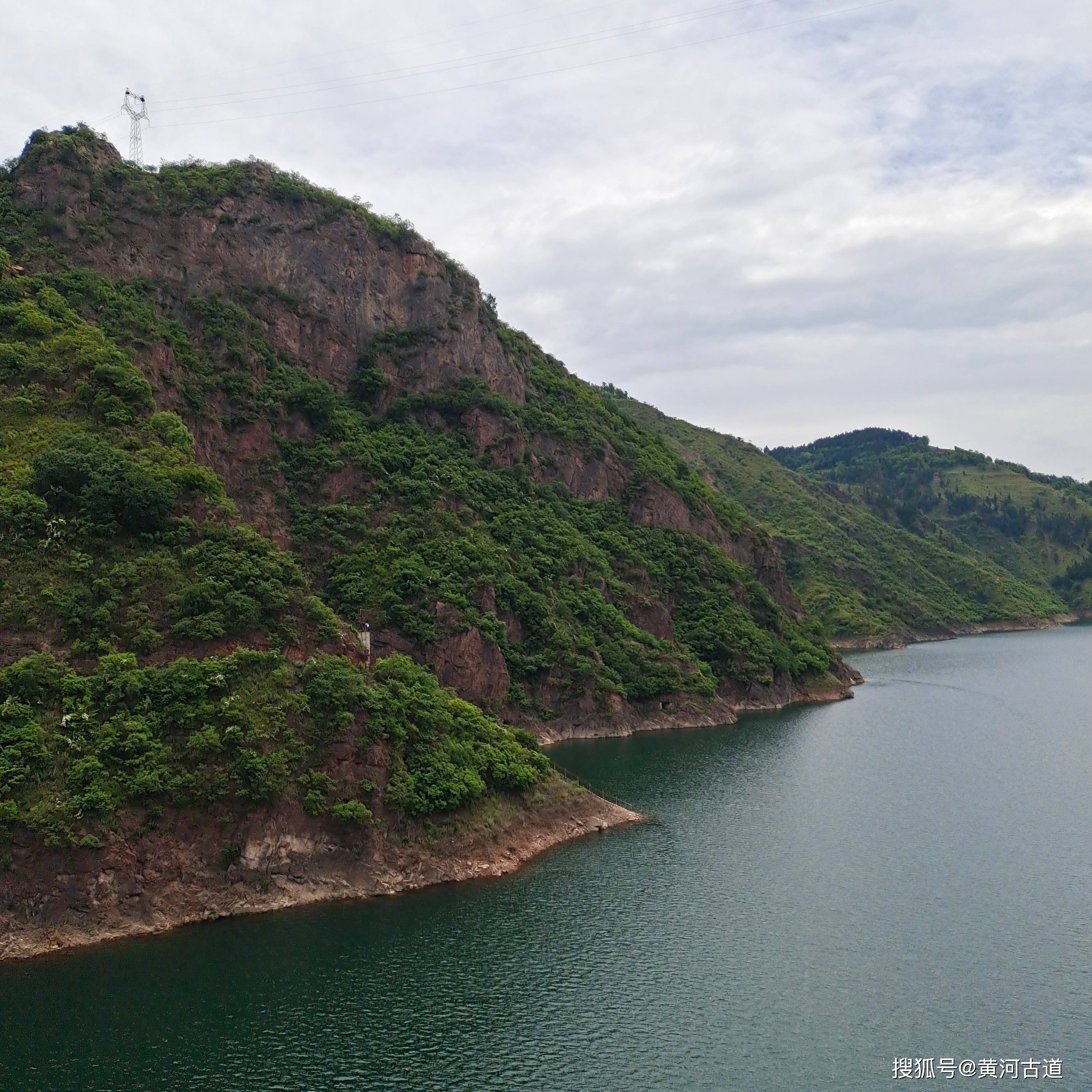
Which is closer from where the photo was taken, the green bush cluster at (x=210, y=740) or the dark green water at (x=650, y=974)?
the dark green water at (x=650, y=974)

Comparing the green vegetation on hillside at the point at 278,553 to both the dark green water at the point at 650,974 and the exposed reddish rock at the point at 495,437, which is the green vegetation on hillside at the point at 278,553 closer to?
the exposed reddish rock at the point at 495,437

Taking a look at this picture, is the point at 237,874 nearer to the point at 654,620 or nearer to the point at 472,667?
the point at 472,667

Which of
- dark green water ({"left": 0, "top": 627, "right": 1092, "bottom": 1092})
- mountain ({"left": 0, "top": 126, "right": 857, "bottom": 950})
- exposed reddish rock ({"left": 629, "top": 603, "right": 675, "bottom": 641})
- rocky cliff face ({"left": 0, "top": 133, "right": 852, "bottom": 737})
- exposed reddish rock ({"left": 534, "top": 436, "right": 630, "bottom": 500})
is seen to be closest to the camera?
dark green water ({"left": 0, "top": 627, "right": 1092, "bottom": 1092})

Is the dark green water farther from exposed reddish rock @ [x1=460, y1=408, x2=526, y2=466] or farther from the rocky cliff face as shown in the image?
exposed reddish rock @ [x1=460, y1=408, x2=526, y2=466]

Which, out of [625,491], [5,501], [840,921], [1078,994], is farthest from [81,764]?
[625,491]

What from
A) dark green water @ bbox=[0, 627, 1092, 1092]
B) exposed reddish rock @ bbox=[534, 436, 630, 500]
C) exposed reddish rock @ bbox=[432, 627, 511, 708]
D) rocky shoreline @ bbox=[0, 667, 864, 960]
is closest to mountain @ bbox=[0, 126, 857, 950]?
rocky shoreline @ bbox=[0, 667, 864, 960]

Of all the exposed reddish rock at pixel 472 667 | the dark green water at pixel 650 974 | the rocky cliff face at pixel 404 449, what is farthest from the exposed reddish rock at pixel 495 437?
the dark green water at pixel 650 974
